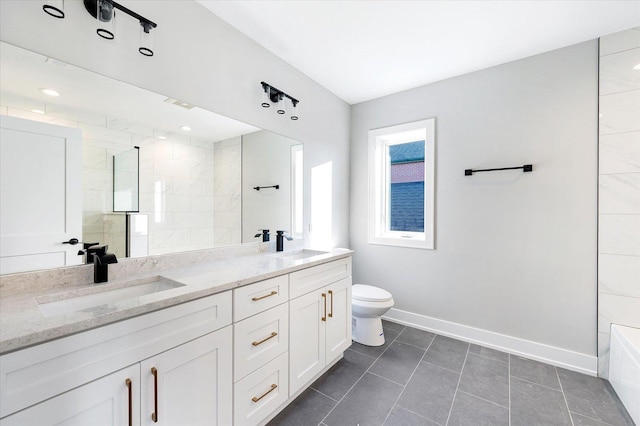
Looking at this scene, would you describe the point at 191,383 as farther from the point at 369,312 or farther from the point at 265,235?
the point at 369,312

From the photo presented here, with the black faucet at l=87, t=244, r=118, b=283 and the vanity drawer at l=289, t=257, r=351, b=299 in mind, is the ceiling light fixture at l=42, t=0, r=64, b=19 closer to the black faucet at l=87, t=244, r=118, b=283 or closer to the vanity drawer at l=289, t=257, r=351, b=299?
the black faucet at l=87, t=244, r=118, b=283

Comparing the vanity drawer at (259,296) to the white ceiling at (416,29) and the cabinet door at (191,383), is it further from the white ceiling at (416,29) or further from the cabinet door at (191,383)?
the white ceiling at (416,29)

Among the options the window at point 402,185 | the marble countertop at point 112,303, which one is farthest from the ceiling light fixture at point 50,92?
the window at point 402,185

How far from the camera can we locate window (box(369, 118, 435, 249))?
265 cm

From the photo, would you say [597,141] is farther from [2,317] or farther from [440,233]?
[2,317]

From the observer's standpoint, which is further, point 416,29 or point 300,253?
point 300,253

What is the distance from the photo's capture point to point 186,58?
156cm

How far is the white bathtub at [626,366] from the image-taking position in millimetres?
1491

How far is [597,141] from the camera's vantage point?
1928 millimetres

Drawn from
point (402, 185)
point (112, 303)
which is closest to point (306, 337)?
point (112, 303)

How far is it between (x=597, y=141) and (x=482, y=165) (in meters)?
0.74

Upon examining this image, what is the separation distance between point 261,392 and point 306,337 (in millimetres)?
409

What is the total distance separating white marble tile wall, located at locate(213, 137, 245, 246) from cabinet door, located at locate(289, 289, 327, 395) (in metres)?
0.70

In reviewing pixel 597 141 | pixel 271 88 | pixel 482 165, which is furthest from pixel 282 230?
pixel 597 141
